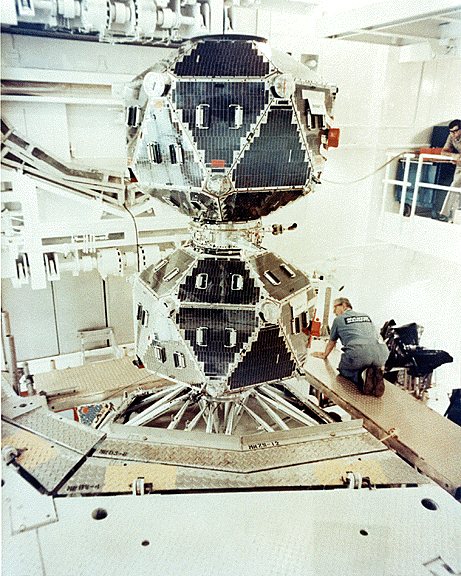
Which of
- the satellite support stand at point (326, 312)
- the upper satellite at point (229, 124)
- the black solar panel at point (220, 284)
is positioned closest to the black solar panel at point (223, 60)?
the upper satellite at point (229, 124)

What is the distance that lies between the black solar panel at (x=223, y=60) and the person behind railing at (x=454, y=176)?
11.3 feet

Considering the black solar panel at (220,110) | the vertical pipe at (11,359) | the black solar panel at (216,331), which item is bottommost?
the vertical pipe at (11,359)

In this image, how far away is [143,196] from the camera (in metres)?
4.51

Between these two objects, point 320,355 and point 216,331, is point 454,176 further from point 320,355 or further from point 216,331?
point 216,331

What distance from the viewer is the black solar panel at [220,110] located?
2.69m

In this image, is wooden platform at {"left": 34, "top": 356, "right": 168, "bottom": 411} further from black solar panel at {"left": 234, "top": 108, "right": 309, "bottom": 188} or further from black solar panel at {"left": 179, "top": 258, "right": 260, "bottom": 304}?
black solar panel at {"left": 234, "top": 108, "right": 309, "bottom": 188}

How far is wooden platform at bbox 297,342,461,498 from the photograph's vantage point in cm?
323

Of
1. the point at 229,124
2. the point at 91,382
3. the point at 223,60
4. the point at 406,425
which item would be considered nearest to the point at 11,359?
the point at 91,382

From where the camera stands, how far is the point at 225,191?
2.87 meters

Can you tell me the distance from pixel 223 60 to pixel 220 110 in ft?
0.93

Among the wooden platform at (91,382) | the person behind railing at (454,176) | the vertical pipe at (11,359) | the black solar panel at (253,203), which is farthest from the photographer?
the person behind railing at (454,176)

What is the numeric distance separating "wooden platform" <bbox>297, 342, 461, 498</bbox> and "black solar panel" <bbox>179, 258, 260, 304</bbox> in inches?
57.3

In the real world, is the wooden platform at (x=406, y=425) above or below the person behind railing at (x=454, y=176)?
below

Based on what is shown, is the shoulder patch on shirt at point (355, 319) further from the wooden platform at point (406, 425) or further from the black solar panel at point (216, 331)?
the black solar panel at point (216, 331)
